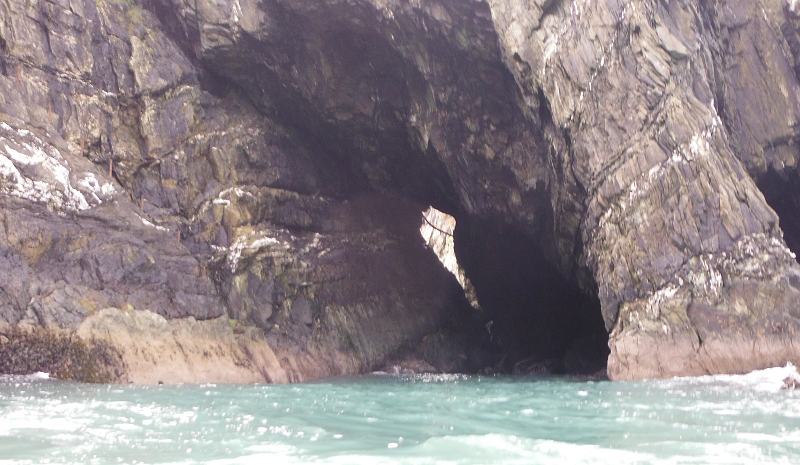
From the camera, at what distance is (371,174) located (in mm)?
22453

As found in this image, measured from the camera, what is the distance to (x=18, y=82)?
16.5 metres

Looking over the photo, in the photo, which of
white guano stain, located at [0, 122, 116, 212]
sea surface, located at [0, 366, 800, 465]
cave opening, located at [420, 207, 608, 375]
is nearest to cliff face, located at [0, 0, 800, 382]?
white guano stain, located at [0, 122, 116, 212]

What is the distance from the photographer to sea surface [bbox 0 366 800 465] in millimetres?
6020

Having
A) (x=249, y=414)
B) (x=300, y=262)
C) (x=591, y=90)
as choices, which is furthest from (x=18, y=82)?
(x=591, y=90)

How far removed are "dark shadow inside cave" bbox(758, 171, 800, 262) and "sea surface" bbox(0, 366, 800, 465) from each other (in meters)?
8.03

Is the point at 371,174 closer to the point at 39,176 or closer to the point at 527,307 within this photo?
the point at 527,307

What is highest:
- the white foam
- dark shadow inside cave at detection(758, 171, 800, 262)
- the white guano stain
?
the white guano stain

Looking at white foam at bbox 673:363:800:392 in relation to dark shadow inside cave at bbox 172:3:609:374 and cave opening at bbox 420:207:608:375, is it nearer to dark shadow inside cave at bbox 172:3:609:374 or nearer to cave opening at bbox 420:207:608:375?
dark shadow inside cave at bbox 172:3:609:374

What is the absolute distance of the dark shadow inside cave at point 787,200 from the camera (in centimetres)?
1897

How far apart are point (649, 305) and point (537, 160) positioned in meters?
6.18

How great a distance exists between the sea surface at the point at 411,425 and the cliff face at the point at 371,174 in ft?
8.30

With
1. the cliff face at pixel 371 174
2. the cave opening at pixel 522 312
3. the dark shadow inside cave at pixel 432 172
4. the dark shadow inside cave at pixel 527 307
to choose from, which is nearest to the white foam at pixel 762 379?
the cliff face at pixel 371 174

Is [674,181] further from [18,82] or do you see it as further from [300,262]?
[18,82]

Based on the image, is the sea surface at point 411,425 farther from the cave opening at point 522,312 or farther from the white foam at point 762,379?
the cave opening at point 522,312
